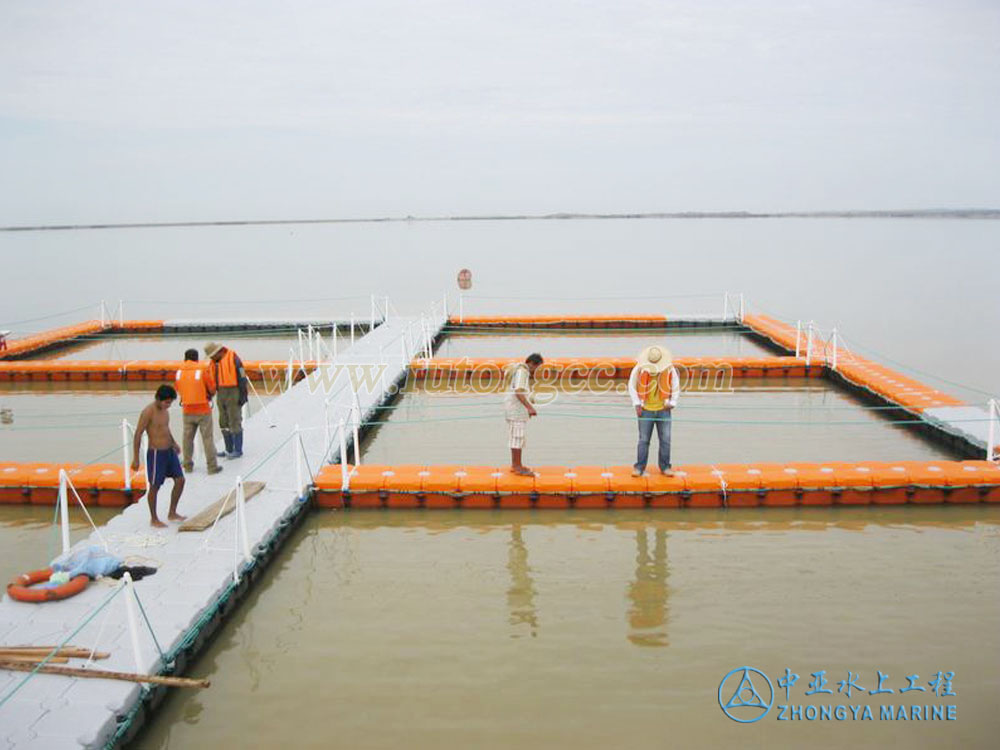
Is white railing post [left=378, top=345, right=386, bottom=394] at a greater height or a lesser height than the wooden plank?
greater

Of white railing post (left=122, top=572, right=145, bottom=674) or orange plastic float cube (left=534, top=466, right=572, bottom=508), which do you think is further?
orange plastic float cube (left=534, top=466, right=572, bottom=508)

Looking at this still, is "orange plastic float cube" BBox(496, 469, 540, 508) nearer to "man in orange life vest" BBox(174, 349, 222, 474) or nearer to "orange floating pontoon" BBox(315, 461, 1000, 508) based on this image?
"orange floating pontoon" BBox(315, 461, 1000, 508)

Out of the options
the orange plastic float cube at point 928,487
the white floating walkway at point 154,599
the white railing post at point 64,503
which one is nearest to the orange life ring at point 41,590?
the white floating walkway at point 154,599

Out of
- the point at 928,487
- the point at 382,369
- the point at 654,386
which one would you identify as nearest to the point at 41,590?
the point at 654,386

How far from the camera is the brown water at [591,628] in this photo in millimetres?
5121

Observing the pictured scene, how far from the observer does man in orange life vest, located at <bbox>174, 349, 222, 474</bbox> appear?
8391 mm

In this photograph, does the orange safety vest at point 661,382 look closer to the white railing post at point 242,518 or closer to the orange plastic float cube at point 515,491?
the orange plastic float cube at point 515,491

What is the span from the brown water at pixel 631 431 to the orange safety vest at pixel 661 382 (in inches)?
97.7

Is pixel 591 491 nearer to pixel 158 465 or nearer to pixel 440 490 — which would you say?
pixel 440 490

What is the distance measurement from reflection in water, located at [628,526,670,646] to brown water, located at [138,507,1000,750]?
0.07ft

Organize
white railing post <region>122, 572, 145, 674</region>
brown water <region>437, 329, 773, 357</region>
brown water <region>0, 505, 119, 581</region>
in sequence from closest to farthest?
white railing post <region>122, 572, 145, 674</region> → brown water <region>0, 505, 119, 581</region> → brown water <region>437, 329, 773, 357</region>

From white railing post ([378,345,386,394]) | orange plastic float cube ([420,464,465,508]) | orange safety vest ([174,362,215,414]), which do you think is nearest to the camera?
orange safety vest ([174,362,215,414])

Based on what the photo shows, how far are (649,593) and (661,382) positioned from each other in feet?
7.47

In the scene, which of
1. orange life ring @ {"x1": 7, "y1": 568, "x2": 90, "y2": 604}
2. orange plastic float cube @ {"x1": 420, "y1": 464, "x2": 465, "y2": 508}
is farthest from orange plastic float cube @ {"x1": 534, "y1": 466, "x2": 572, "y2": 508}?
orange life ring @ {"x1": 7, "y1": 568, "x2": 90, "y2": 604}
